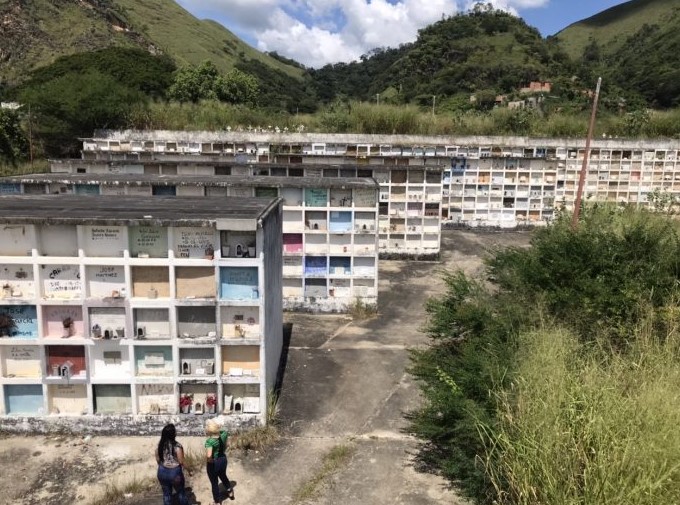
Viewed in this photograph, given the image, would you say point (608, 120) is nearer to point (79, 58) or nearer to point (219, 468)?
point (219, 468)

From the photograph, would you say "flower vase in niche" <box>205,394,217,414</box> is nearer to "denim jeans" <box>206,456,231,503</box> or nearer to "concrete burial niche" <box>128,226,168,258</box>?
"denim jeans" <box>206,456,231,503</box>

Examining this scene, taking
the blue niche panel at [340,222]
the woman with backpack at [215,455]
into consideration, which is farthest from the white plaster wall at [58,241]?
the blue niche panel at [340,222]

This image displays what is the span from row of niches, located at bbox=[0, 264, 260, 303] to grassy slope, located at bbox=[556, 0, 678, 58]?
94901 mm

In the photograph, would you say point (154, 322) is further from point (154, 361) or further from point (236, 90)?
point (236, 90)

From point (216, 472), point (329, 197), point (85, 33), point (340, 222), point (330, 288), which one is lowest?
point (216, 472)

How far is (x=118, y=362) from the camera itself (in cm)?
689

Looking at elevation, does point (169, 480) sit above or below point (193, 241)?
below

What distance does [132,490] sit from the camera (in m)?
5.78

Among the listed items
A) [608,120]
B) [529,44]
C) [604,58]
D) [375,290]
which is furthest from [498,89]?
[375,290]

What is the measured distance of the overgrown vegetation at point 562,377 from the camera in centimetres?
413

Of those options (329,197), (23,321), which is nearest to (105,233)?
(23,321)

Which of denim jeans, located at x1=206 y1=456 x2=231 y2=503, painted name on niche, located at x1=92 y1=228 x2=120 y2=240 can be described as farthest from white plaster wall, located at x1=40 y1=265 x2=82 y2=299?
denim jeans, located at x1=206 y1=456 x2=231 y2=503

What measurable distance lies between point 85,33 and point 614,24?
87.7 metres

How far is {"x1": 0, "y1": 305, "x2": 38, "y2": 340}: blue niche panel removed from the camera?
6750 mm
